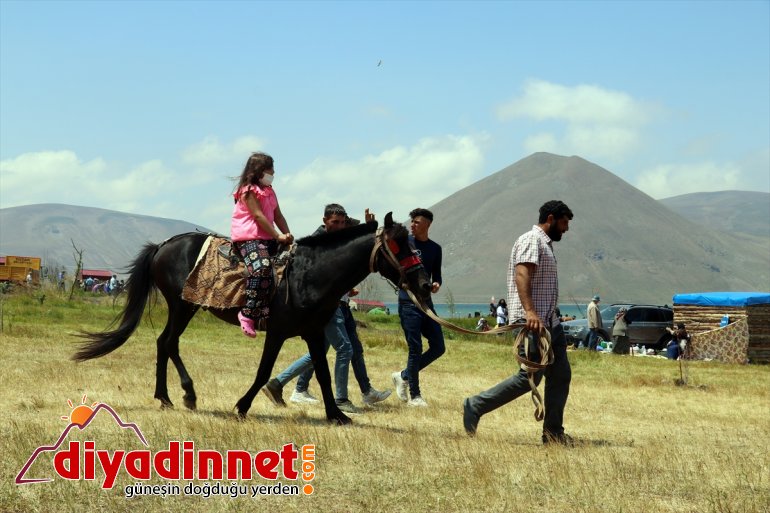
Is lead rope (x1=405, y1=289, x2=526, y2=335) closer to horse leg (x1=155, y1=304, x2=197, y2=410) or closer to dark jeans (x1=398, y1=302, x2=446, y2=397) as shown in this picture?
dark jeans (x1=398, y1=302, x2=446, y2=397)

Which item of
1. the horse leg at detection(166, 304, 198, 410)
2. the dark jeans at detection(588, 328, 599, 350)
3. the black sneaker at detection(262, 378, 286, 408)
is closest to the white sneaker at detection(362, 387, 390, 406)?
the black sneaker at detection(262, 378, 286, 408)

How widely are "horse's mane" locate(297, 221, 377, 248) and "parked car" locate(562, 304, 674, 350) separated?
934 inches

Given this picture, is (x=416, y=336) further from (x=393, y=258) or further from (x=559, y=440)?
(x=559, y=440)

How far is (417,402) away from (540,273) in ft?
11.3

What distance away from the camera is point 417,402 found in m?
11.2

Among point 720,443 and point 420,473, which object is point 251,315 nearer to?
point 420,473

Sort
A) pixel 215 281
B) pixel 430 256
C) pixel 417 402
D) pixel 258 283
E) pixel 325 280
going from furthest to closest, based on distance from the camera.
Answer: pixel 417 402 → pixel 430 256 → pixel 215 281 → pixel 258 283 → pixel 325 280

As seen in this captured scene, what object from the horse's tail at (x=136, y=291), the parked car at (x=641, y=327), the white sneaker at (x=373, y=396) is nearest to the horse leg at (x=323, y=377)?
the white sneaker at (x=373, y=396)

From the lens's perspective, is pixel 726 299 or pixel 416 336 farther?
pixel 726 299

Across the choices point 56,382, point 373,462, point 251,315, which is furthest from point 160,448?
point 56,382

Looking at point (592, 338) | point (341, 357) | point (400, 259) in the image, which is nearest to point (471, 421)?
point (400, 259)

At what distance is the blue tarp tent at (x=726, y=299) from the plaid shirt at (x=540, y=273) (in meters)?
18.9

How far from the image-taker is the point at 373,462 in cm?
692

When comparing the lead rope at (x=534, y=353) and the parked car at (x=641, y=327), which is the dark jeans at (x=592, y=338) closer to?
the parked car at (x=641, y=327)
